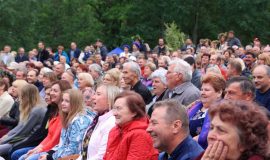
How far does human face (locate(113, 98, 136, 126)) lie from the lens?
510cm

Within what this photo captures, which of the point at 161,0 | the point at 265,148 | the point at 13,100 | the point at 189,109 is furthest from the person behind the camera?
the point at 161,0

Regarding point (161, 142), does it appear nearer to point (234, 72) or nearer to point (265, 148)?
point (265, 148)

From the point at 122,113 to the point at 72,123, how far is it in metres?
1.51

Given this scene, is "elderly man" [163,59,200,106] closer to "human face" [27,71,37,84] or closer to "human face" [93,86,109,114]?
"human face" [93,86,109,114]

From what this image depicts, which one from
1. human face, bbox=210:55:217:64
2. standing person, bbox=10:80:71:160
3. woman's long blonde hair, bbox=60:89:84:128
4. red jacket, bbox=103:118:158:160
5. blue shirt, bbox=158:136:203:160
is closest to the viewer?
blue shirt, bbox=158:136:203:160

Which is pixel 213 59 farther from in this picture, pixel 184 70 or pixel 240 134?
pixel 240 134

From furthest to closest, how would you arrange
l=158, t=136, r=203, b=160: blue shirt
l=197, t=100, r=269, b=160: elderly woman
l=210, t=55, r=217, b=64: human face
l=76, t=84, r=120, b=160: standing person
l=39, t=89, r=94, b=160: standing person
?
l=210, t=55, r=217, b=64: human face < l=39, t=89, r=94, b=160: standing person < l=76, t=84, r=120, b=160: standing person < l=158, t=136, r=203, b=160: blue shirt < l=197, t=100, r=269, b=160: elderly woman

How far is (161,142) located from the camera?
4156mm

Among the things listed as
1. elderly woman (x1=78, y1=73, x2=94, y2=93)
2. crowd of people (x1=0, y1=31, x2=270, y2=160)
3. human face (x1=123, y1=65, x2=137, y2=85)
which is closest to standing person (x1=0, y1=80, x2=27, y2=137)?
crowd of people (x1=0, y1=31, x2=270, y2=160)

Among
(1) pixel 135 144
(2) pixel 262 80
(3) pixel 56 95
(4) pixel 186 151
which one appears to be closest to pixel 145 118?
(1) pixel 135 144

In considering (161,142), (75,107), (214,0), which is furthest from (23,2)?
(161,142)

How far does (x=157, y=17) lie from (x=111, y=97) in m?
31.6

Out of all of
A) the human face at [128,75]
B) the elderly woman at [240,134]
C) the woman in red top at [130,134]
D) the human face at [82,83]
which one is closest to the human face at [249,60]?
the human face at [128,75]

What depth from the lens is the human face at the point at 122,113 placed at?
5098 millimetres
